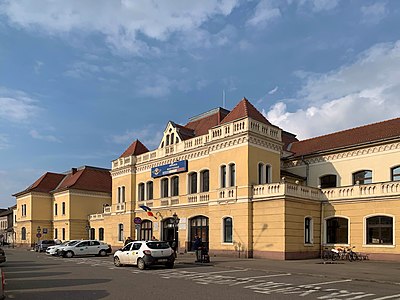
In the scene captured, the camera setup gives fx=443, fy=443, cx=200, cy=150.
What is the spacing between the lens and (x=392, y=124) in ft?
114

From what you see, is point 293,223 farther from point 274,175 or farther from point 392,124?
point 392,124

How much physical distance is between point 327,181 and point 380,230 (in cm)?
787

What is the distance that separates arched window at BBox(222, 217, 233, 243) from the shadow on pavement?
61.0 ft

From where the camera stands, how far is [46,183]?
2776 inches

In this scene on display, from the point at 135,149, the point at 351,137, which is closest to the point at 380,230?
the point at 351,137

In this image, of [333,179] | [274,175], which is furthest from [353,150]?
[274,175]

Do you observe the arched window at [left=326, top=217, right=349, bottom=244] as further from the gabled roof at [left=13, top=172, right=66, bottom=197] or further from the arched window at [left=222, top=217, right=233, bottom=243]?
the gabled roof at [left=13, top=172, right=66, bottom=197]

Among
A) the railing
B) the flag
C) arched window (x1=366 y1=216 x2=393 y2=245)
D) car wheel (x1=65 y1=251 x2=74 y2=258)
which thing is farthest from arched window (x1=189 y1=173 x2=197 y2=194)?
arched window (x1=366 y1=216 x2=393 y2=245)

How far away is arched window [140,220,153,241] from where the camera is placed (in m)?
41.7

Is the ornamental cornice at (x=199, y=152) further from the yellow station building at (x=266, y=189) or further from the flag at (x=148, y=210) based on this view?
the flag at (x=148, y=210)

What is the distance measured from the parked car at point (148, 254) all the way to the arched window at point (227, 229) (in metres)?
9.18

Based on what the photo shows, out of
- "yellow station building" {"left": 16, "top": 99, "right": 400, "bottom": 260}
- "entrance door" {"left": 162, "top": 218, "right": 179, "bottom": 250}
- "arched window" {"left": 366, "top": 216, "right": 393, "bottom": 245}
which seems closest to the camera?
"arched window" {"left": 366, "top": 216, "right": 393, "bottom": 245}

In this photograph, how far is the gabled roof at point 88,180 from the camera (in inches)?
2490

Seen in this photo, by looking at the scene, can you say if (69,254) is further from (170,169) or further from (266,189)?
(266,189)
